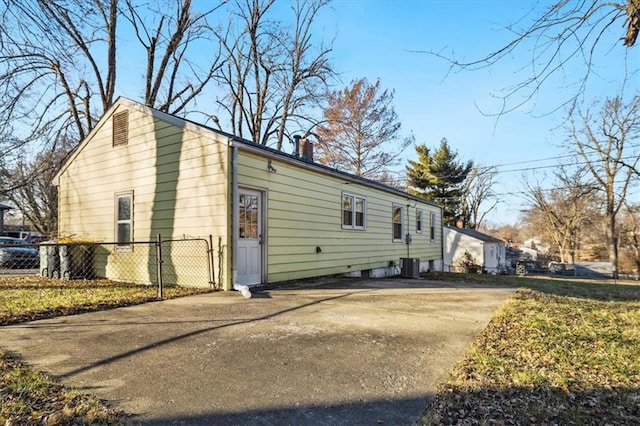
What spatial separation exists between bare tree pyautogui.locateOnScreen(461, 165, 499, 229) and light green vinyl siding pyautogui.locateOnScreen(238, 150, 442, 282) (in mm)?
26483

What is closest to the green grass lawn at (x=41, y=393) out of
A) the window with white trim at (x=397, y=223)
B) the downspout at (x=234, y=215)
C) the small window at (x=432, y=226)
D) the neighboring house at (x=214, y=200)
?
the neighboring house at (x=214, y=200)

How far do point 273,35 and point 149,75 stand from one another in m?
7.06

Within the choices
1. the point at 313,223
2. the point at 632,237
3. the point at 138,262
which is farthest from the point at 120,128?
the point at 632,237

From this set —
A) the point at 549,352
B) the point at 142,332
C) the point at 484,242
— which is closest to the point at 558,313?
the point at 549,352

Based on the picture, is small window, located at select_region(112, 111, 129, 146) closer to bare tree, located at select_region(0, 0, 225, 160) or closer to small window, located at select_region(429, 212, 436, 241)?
bare tree, located at select_region(0, 0, 225, 160)

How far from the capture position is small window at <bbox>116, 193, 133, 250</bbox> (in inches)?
354

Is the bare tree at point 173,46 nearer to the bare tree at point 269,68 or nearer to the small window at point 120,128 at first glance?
the bare tree at point 269,68

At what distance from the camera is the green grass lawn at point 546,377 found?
2.45 meters

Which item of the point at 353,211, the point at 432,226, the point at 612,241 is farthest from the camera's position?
Answer: the point at 612,241

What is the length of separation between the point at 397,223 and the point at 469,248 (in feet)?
49.5

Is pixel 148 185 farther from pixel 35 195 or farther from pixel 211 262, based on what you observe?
pixel 35 195

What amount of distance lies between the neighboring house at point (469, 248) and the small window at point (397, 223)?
14.0 meters

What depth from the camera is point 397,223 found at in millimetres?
14438

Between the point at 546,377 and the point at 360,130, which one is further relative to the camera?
the point at 360,130
